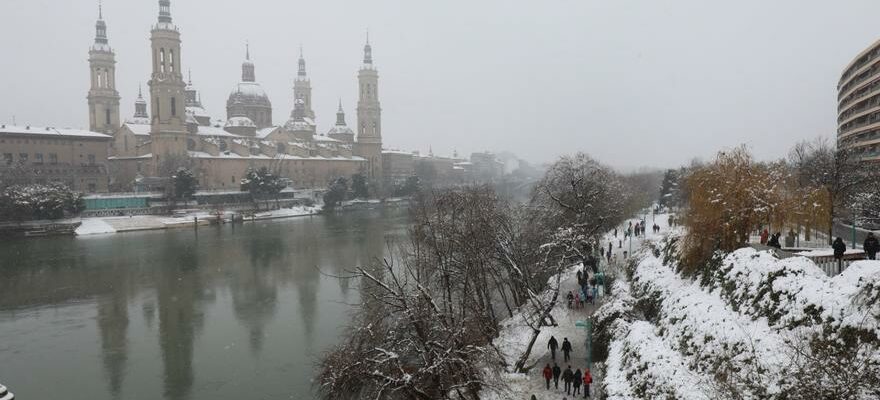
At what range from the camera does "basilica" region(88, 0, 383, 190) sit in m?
54.3

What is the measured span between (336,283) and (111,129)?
5630 centimetres

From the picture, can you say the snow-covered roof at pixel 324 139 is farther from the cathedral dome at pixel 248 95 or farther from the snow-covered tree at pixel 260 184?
the snow-covered tree at pixel 260 184

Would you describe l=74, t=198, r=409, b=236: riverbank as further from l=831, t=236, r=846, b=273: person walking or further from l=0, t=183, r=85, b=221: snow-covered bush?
l=831, t=236, r=846, b=273: person walking

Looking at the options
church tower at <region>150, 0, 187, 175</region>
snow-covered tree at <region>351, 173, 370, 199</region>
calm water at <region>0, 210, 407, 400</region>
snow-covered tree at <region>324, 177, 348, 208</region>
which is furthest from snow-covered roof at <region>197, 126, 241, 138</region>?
calm water at <region>0, 210, 407, 400</region>

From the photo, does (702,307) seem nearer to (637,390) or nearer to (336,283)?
(637,390)

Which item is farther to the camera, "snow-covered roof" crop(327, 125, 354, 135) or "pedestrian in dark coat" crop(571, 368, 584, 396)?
"snow-covered roof" crop(327, 125, 354, 135)

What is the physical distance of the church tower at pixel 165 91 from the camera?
53.9 metres

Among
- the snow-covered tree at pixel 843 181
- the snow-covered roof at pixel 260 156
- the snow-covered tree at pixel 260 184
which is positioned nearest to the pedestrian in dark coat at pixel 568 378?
the snow-covered tree at pixel 843 181

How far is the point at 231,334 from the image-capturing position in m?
15.6

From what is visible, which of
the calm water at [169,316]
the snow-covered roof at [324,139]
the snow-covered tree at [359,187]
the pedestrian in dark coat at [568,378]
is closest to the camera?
the pedestrian in dark coat at [568,378]

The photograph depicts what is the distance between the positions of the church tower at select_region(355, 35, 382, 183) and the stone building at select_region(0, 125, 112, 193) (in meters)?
35.2

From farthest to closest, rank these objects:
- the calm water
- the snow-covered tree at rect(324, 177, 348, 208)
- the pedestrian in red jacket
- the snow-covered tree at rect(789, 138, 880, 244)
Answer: the snow-covered tree at rect(324, 177, 348, 208) → the snow-covered tree at rect(789, 138, 880, 244) → the calm water → the pedestrian in red jacket

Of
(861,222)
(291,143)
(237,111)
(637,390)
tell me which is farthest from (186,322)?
(237,111)

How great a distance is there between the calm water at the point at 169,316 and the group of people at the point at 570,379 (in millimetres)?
5155
